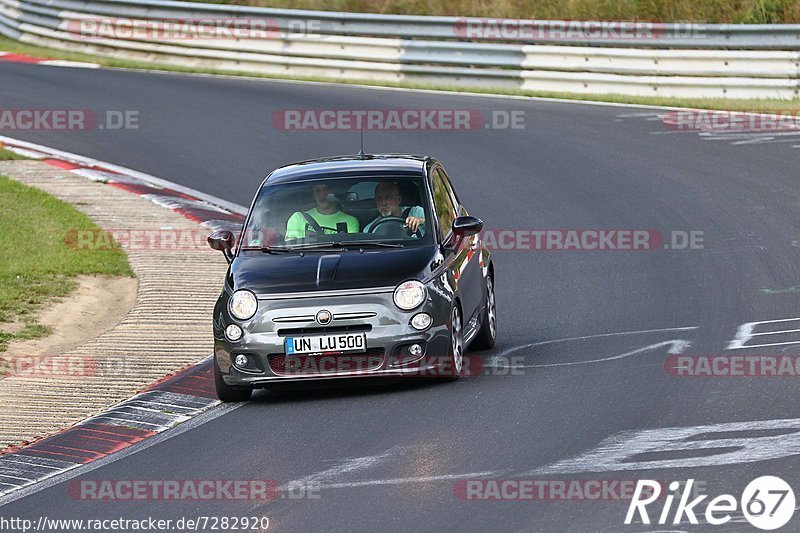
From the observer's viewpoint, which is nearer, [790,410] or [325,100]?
[790,410]

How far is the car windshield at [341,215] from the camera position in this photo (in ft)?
36.5

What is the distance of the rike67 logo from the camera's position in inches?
271

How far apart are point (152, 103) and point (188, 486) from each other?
17.3m

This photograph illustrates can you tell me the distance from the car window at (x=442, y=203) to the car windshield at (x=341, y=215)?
151 millimetres

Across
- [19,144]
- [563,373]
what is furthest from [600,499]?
[19,144]

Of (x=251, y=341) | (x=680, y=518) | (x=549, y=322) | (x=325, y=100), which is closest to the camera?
(x=680, y=518)

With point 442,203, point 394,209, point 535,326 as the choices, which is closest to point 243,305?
point 394,209

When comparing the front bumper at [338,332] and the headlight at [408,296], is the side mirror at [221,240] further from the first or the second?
the headlight at [408,296]

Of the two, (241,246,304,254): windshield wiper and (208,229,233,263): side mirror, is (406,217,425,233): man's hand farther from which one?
(208,229,233,263): side mirror

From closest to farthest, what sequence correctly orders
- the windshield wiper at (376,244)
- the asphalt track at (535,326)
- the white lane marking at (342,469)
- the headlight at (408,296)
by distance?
the asphalt track at (535,326) < the white lane marking at (342,469) < the headlight at (408,296) < the windshield wiper at (376,244)

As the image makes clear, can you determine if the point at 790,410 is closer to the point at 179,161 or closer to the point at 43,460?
the point at 43,460

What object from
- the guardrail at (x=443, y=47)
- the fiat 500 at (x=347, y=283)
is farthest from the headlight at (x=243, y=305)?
the guardrail at (x=443, y=47)

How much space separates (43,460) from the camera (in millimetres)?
9320

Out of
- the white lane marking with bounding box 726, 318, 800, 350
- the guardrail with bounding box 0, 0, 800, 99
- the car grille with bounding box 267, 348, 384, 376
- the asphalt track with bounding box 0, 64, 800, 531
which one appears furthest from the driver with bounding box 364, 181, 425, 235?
the guardrail with bounding box 0, 0, 800, 99
